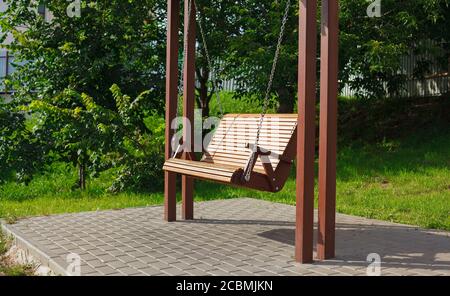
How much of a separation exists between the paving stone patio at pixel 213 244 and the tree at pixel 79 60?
3748mm

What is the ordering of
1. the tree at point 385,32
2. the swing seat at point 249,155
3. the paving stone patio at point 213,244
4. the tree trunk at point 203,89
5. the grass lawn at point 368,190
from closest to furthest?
the paving stone patio at point 213,244 → the swing seat at point 249,155 → the grass lawn at point 368,190 → the tree at point 385,32 → the tree trunk at point 203,89

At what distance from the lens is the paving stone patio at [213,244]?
4.07m

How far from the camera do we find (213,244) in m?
4.88

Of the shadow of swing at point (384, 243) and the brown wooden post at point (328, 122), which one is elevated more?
the brown wooden post at point (328, 122)

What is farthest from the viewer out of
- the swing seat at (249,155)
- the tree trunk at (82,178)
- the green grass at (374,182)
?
the tree trunk at (82,178)

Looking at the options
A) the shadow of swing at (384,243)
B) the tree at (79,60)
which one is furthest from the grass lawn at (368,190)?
the tree at (79,60)

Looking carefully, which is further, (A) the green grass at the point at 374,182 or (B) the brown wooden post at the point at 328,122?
(A) the green grass at the point at 374,182

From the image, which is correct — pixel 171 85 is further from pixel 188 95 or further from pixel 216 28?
pixel 216 28

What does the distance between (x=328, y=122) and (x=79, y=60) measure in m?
6.64

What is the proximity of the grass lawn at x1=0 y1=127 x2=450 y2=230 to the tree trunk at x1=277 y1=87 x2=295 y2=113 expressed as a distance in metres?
1.40

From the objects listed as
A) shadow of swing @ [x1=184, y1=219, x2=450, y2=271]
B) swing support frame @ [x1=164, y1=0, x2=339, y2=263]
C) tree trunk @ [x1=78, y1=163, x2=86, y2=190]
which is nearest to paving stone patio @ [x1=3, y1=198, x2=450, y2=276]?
shadow of swing @ [x1=184, y1=219, x2=450, y2=271]

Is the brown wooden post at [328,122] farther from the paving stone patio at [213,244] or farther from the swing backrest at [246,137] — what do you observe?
the swing backrest at [246,137]

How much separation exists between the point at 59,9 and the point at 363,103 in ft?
24.1

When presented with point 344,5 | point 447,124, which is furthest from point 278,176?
point 447,124
